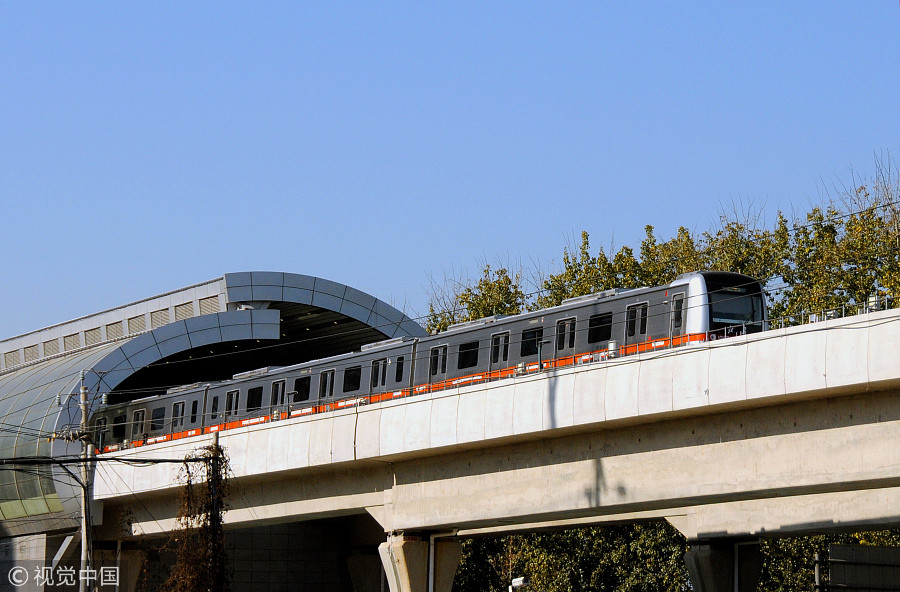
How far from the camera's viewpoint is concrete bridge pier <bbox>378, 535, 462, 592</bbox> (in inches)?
1313

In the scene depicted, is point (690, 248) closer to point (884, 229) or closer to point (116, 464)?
point (884, 229)

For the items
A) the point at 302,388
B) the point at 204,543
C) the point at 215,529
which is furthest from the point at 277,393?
the point at 204,543

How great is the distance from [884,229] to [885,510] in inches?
807

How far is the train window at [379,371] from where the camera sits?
3916 cm

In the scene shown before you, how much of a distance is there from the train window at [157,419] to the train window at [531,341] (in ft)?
60.6

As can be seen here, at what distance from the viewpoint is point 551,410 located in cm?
2755

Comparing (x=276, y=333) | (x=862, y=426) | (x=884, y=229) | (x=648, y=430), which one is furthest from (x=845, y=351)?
(x=276, y=333)

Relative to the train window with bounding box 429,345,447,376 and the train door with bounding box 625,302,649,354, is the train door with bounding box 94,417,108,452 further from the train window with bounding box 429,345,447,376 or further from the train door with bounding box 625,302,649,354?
the train door with bounding box 625,302,649,354

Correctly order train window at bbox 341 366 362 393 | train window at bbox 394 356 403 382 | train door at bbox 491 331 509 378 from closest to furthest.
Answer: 1. train door at bbox 491 331 509 378
2. train window at bbox 394 356 403 382
3. train window at bbox 341 366 362 393

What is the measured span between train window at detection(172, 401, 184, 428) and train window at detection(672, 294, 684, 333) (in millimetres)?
22339
